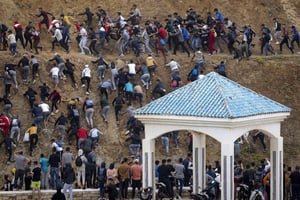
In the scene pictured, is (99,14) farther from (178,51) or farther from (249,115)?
(249,115)

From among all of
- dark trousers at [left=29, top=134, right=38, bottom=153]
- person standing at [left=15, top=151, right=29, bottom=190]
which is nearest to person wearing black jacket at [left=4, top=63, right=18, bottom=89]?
dark trousers at [left=29, top=134, right=38, bottom=153]

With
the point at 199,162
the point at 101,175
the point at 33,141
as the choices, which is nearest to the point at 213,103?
the point at 199,162

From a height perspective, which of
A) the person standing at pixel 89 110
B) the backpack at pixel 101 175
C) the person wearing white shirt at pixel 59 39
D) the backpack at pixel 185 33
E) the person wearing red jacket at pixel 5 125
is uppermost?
the backpack at pixel 185 33

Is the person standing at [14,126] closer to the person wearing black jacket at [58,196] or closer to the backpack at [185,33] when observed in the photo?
the person wearing black jacket at [58,196]

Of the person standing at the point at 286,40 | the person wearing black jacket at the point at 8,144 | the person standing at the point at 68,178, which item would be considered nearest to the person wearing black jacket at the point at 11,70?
the person wearing black jacket at the point at 8,144

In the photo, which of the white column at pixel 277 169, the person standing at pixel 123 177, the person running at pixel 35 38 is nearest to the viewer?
the white column at pixel 277 169

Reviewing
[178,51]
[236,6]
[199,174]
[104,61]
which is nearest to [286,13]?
[236,6]

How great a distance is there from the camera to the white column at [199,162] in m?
45.7

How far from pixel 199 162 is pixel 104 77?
40.1 feet

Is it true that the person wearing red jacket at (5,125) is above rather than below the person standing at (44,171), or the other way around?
above

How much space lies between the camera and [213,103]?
143 ft

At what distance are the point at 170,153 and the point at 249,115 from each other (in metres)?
12.2

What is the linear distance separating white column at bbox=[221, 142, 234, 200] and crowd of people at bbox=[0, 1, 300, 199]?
3539 mm

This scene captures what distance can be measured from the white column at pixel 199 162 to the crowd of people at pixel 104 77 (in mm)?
843
